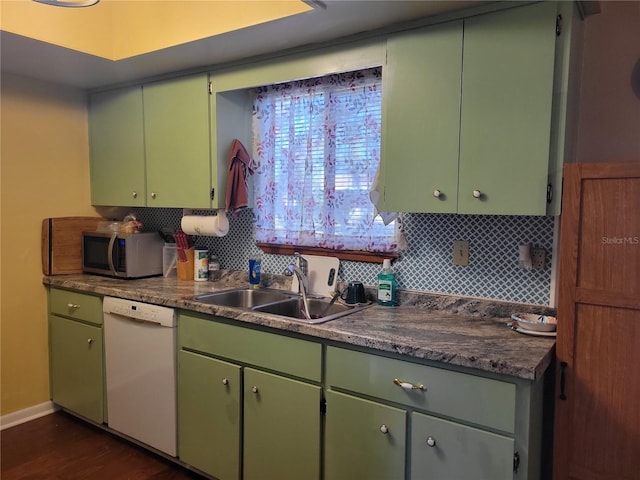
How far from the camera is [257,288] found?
269cm

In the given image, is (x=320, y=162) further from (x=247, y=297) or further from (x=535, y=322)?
(x=535, y=322)

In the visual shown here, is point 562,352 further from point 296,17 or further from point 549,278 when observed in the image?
point 296,17

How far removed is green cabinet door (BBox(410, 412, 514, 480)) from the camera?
149 centimetres

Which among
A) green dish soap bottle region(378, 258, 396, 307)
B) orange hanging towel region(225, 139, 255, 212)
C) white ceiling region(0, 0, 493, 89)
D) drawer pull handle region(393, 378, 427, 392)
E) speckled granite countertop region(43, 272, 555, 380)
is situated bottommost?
drawer pull handle region(393, 378, 427, 392)

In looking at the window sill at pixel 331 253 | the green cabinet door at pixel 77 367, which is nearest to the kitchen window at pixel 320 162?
the window sill at pixel 331 253

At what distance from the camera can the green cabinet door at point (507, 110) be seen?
5.41 feet

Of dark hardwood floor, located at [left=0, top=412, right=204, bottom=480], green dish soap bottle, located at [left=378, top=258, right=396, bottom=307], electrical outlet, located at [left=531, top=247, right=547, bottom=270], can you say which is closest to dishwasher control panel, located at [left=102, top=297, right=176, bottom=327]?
dark hardwood floor, located at [left=0, top=412, right=204, bottom=480]

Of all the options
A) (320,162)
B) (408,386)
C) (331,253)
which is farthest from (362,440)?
(320,162)

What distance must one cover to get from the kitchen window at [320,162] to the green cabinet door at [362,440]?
2.73 feet

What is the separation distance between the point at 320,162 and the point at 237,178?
483mm

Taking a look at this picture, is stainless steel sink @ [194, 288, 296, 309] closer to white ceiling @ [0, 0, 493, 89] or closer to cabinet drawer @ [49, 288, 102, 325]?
cabinet drawer @ [49, 288, 102, 325]

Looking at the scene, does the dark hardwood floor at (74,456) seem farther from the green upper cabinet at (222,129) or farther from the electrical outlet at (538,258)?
the electrical outlet at (538,258)

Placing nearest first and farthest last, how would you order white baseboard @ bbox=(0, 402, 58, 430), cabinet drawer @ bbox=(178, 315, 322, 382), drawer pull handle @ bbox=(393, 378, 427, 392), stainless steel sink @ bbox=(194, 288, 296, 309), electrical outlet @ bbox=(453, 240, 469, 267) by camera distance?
1. drawer pull handle @ bbox=(393, 378, 427, 392)
2. cabinet drawer @ bbox=(178, 315, 322, 382)
3. electrical outlet @ bbox=(453, 240, 469, 267)
4. stainless steel sink @ bbox=(194, 288, 296, 309)
5. white baseboard @ bbox=(0, 402, 58, 430)

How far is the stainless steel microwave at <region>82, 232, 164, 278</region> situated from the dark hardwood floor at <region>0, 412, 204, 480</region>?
37.8 inches
